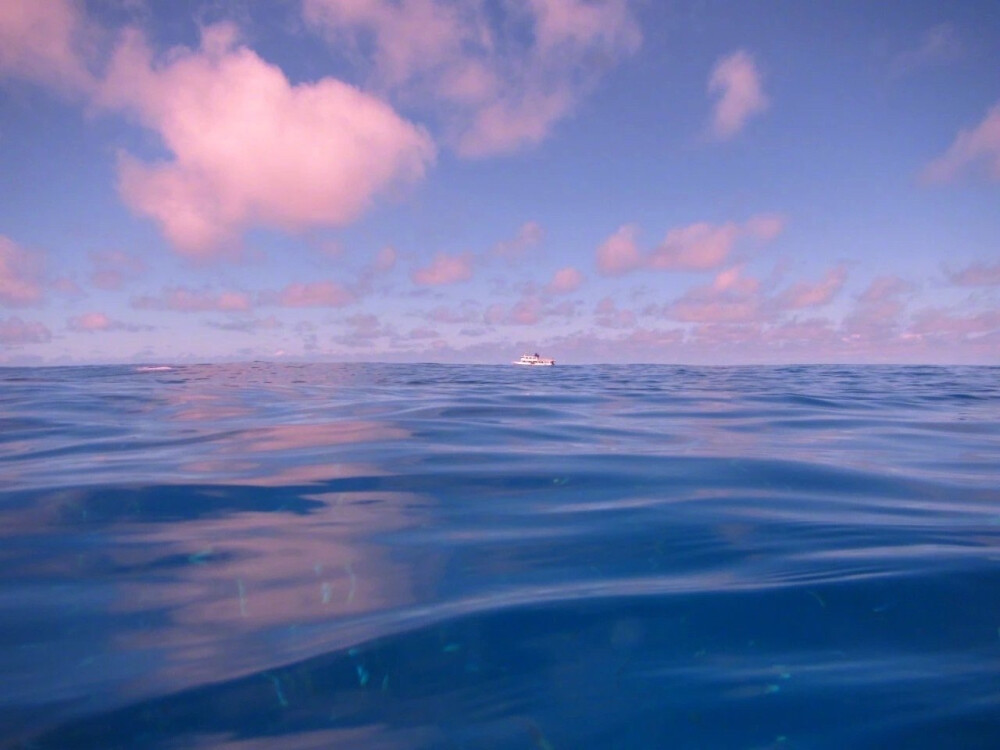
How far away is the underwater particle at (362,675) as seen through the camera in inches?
117

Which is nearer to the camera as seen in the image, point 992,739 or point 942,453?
point 992,739

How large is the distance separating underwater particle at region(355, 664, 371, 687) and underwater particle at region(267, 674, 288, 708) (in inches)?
14.4

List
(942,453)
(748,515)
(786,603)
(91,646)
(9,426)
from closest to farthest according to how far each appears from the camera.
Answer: (91,646)
(786,603)
(748,515)
(942,453)
(9,426)

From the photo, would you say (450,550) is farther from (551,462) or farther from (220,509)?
(551,462)

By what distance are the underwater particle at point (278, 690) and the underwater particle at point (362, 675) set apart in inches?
14.4

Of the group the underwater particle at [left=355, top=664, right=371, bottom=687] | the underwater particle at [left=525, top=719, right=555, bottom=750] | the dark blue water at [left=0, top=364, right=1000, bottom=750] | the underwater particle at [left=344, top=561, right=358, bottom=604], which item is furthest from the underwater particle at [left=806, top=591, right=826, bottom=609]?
the underwater particle at [left=344, top=561, right=358, bottom=604]

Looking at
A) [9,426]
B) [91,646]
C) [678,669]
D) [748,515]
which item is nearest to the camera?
[678,669]

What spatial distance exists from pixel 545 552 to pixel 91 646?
10.1 ft

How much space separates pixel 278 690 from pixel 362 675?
42 centimetres

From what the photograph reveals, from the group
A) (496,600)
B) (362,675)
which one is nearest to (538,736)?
(362,675)

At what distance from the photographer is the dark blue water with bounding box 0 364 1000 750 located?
106 inches

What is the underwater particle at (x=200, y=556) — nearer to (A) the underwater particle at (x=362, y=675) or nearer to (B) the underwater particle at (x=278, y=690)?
(B) the underwater particle at (x=278, y=690)

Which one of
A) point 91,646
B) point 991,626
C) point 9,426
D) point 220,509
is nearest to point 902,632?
point 991,626

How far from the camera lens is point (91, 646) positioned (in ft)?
11.0
